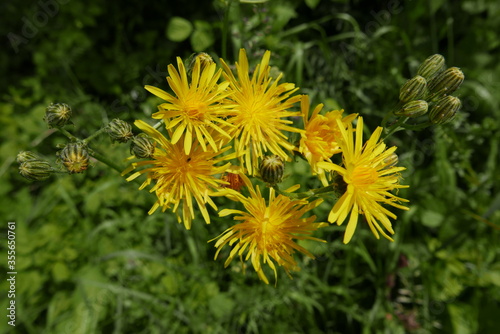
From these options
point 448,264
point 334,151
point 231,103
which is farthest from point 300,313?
point 231,103

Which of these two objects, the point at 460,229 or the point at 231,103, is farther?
the point at 460,229

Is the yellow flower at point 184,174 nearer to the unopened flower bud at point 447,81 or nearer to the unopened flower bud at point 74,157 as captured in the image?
the unopened flower bud at point 74,157

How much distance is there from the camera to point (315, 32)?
4152 mm

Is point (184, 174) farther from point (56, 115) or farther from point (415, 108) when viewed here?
point (415, 108)

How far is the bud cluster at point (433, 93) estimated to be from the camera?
1.86 m

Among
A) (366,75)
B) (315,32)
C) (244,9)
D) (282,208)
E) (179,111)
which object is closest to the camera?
(179,111)

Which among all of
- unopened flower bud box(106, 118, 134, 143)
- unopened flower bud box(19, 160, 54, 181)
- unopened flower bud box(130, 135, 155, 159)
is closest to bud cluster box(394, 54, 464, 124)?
unopened flower bud box(130, 135, 155, 159)

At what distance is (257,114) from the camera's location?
200 centimetres

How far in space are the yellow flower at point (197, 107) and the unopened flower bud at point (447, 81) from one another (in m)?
1.16

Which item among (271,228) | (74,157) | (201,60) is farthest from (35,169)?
(271,228)

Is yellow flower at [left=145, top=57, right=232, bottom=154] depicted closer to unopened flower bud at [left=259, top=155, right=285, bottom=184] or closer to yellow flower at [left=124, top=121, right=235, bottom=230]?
yellow flower at [left=124, top=121, right=235, bottom=230]

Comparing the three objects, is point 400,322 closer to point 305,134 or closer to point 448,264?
point 448,264

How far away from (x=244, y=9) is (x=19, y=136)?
9.06ft

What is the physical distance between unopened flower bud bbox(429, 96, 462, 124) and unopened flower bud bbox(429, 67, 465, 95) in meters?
0.11
